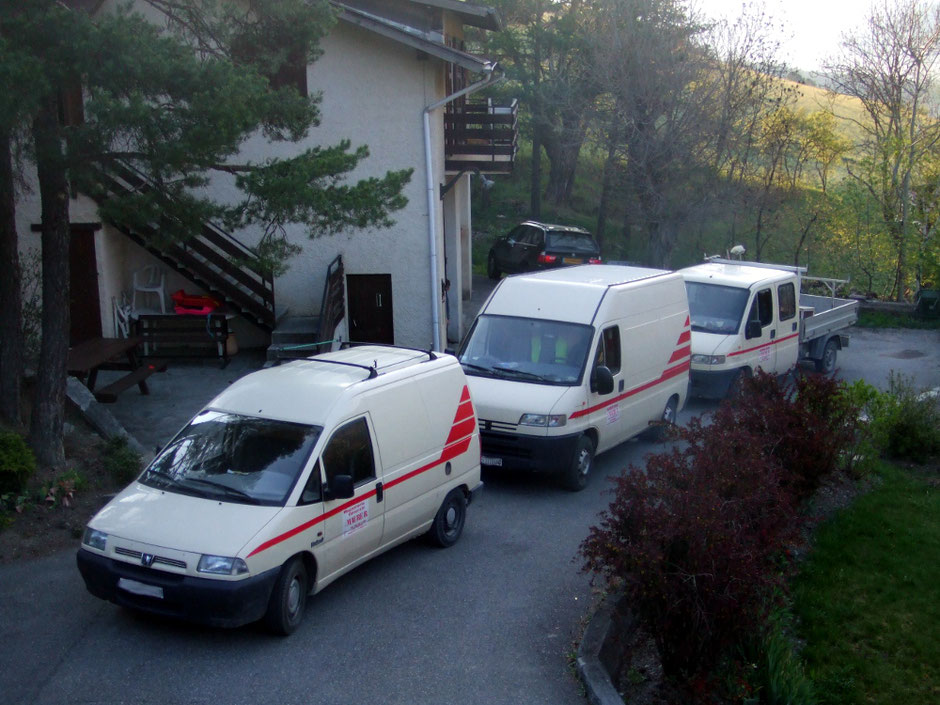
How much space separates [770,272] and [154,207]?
11.5m

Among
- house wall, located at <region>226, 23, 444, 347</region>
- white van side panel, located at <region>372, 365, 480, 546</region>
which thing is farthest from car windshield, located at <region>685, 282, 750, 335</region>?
white van side panel, located at <region>372, 365, 480, 546</region>

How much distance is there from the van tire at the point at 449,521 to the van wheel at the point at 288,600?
1.98m

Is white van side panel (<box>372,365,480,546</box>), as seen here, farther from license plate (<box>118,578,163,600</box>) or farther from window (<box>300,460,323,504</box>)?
license plate (<box>118,578,163,600</box>)

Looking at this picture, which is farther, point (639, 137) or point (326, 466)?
point (639, 137)

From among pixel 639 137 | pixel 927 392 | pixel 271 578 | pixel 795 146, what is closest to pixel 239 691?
pixel 271 578

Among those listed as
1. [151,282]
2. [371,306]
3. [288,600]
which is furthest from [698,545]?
[151,282]

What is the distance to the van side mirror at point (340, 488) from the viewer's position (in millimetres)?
7102

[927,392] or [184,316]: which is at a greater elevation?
[184,316]

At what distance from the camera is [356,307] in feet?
57.6

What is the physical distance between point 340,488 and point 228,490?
2.76ft

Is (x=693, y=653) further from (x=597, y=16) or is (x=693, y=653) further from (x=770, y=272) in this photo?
(x=597, y=16)

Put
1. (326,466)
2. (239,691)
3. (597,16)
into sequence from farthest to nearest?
(597,16), (326,466), (239,691)

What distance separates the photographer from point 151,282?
17.3 meters

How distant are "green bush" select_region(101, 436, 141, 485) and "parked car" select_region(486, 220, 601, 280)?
16.7 metres
